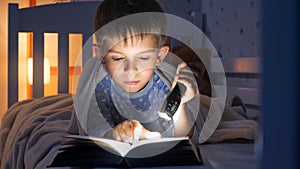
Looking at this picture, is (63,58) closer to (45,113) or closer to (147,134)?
(45,113)

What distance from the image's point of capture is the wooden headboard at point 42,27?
5.49ft

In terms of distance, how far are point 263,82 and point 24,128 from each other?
1.02 meters

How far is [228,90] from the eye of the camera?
1.92 meters

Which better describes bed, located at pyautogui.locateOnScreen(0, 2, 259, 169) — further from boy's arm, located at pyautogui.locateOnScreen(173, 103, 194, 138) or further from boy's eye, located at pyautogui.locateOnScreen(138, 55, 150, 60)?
boy's eye, located at pyautogui.locateOnScreen(138, 55, 150, 60)

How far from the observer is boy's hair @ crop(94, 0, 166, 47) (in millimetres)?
872

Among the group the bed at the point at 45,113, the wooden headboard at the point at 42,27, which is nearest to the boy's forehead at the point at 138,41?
the bed at the point at 45,113

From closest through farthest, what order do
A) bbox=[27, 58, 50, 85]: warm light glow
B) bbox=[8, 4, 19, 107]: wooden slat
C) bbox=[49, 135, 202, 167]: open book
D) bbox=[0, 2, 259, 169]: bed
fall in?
bbox=[49, 135, 202, 167]: open book, bbox=[0, 2, 259, 169]: bed, bbox=[8, 4, 19, 107]: wooden slat, bbox=[27, 58, 50, 85]: warm light glow

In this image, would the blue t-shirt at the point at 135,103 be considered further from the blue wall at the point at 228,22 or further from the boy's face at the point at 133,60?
the blue wall at the point at 228,22

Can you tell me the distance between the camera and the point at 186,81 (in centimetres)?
89

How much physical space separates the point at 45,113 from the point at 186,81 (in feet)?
1.73

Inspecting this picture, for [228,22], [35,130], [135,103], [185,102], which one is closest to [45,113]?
[35,130]

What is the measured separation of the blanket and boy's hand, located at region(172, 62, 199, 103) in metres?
0.15

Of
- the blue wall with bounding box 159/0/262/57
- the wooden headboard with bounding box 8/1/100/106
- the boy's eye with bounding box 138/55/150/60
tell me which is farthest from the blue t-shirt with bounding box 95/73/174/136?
the blue wall with bounding box 159/0/262/57

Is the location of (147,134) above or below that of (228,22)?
below
